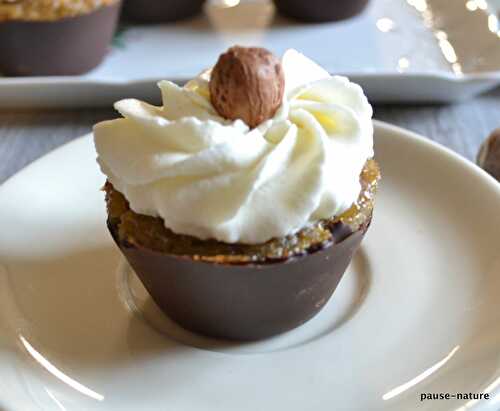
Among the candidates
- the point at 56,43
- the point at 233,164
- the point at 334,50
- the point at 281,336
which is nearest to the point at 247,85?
the point at 233,164

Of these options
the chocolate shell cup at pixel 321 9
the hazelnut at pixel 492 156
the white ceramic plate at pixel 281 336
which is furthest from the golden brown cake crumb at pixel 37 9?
the hazelnut at pixel 492 156

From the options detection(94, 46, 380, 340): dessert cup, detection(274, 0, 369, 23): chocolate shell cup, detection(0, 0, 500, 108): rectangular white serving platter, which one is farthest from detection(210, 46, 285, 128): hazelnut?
detection(274, 0, 369, 23): chocolate shell cup

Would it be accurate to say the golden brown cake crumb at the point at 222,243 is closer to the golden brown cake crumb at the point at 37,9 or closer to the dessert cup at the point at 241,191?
the dessert cup at the point at 241,191

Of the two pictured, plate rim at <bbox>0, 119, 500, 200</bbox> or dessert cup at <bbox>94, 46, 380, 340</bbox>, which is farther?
plate rim at <bbox>0, 119, 500, 200</bbox>

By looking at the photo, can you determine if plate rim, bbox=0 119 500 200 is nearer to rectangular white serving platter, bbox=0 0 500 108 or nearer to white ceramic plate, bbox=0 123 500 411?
white ceramic plate, bbox=0 123 500 411

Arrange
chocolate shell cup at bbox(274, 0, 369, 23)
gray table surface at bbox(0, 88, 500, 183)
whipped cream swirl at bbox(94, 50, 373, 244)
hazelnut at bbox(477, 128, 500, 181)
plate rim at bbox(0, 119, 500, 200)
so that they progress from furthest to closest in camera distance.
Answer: chocolate shell cup at bbox(274, 0, 369, 23) < gray table surface at bbox(0, 88, 500, 183) < hazelnut at bbox(477, 128, 500, 181) < plate rim at bbox(0, 119, 500, 200) < whipped cream swirl at bbox(94, 50, 373, 244)

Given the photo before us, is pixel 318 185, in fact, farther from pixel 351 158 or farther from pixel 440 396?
pixel 440 396
